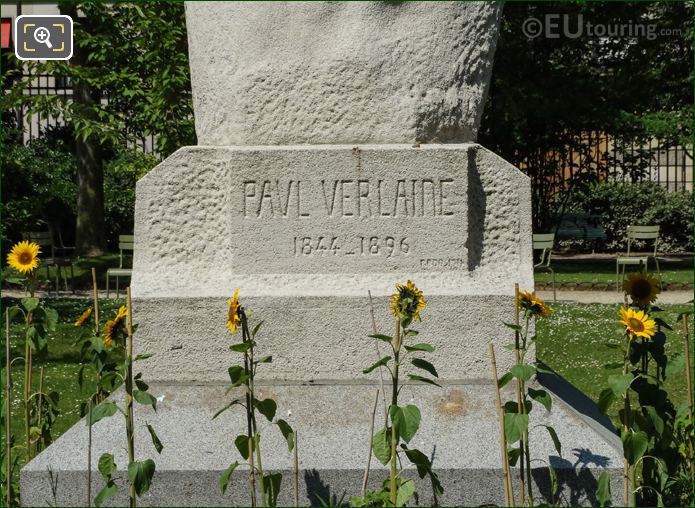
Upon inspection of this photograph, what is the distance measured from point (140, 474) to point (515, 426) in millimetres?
1064

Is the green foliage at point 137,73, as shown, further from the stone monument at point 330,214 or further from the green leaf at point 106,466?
the green leaf at point 106,466

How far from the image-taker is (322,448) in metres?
3.36

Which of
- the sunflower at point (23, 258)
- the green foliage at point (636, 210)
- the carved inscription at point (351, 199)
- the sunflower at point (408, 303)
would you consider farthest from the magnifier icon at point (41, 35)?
the green foliage at point (636, 210)

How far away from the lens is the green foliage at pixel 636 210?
20.4 m

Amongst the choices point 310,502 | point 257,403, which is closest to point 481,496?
point 310,502

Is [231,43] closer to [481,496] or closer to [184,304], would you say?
[184,304]

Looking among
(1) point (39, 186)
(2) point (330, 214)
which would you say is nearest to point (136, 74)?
(1) point (39, 186)

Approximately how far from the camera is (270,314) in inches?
145

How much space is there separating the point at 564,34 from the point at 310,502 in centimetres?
1639

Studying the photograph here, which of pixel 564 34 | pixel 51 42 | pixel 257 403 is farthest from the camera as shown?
pixel 564 34

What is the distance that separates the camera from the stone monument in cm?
368

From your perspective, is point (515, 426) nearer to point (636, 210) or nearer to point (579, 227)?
point (636, 210)

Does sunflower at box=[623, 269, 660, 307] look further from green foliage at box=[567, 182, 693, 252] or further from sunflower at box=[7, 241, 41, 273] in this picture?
green foliage at box=[567, 182, 693, 252]

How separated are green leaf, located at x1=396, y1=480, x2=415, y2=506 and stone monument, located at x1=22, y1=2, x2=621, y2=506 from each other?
0.63m
